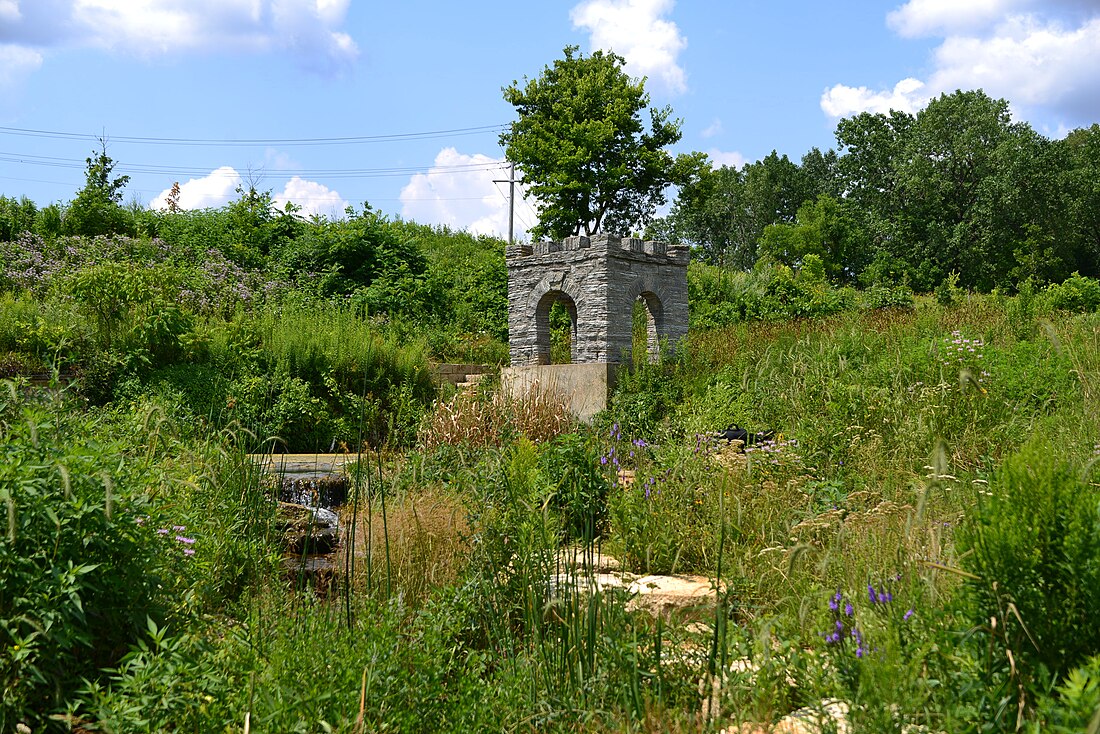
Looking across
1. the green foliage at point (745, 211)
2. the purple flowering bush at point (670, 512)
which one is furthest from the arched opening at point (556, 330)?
the green foliage at point (745, 211)

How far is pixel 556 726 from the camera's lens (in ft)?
8.43

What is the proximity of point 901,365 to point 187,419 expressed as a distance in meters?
6.83

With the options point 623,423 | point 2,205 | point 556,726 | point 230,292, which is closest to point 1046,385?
point 623,423

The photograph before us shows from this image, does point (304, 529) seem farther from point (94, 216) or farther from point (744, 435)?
point (94, 216)

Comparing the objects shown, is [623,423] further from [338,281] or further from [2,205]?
[2,205]

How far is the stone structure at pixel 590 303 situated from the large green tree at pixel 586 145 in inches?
513

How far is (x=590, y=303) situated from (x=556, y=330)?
4.73 meters

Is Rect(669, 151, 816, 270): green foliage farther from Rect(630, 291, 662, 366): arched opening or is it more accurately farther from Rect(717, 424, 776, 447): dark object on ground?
Rect(717, 424, 776, 447): dark object on ground

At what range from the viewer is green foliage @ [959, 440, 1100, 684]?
202 cm

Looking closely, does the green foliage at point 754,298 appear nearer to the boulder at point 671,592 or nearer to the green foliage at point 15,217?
the boulder at point 671,592

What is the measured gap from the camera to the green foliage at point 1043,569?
202 centimetres

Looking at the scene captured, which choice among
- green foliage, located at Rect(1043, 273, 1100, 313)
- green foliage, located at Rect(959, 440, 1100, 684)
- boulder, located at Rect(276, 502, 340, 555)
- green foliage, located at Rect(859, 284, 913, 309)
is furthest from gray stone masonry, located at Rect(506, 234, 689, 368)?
green foliage, located at Rect(959, 440, 1100, 684)

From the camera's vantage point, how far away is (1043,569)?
207 centimetres

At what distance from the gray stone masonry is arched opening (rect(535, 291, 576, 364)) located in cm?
2
